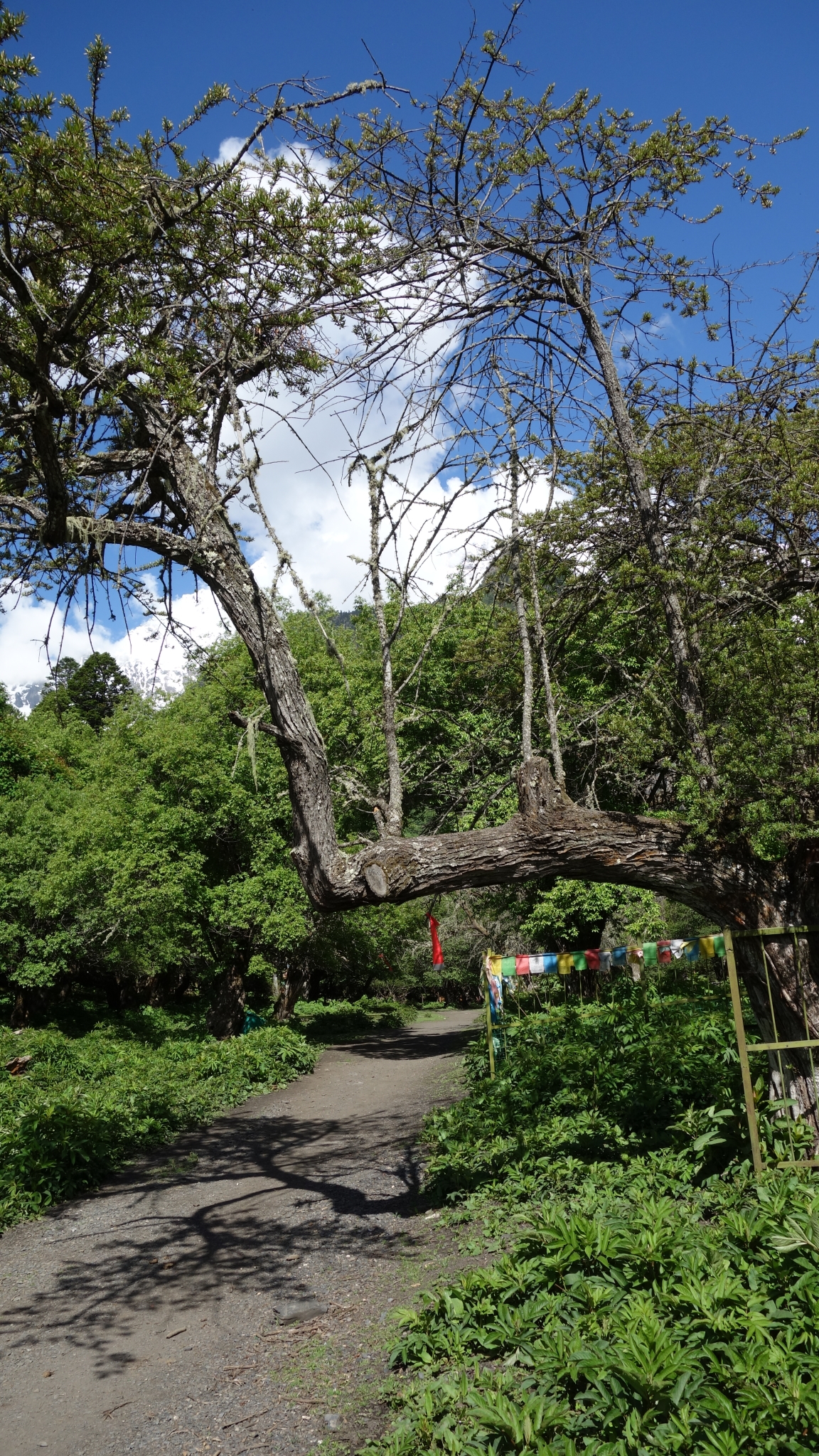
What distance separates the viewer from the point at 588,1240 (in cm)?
416

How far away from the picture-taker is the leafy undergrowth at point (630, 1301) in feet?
9.41

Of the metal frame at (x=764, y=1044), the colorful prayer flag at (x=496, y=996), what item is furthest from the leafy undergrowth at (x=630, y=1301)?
the colorful prayer flag at (x=496, y=996)

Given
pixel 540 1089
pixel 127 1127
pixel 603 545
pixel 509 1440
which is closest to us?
pixel 509 1440

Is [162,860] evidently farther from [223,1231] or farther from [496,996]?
[223,1231]

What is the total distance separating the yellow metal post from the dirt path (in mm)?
2079

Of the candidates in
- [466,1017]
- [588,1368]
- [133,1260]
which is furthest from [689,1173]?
[466,1017]

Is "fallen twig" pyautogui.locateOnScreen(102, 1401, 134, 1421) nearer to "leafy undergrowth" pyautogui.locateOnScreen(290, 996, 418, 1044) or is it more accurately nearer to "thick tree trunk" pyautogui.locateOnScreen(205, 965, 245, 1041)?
"thick tree trunk" pyautogui.locateOnScreen(205, 965, 245, 1041)

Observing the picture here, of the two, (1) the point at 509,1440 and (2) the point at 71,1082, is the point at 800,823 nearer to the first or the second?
(1) the point at 509,1440

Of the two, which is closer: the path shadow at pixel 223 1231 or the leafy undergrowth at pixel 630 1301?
the leafy undergrowth at pixel 630 1301

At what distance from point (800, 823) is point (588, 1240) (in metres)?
2.32

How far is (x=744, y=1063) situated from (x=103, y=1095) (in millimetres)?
8210

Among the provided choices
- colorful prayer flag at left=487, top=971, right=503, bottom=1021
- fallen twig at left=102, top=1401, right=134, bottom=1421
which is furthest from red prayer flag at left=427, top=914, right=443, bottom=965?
fallen twig at left=102, top=1401, right=134, bottom=1421

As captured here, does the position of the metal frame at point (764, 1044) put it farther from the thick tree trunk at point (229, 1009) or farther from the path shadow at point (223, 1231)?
the thick tree trunk at point (229, 1009)

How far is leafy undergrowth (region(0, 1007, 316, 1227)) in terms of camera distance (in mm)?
8023
